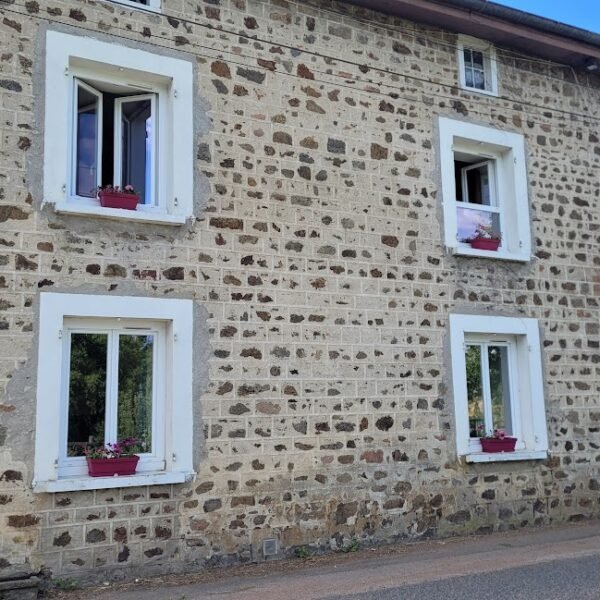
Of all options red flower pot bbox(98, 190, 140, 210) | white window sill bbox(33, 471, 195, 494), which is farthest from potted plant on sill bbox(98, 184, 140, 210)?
white window sill bbox(33, 471, 195, 494)

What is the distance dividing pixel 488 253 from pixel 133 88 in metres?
4.60

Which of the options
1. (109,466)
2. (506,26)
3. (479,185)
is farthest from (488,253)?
(109,466)

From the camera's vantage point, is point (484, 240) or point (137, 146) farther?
point (484, 240)

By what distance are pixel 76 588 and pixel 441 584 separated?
3.15m

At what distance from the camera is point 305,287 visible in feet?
26.3

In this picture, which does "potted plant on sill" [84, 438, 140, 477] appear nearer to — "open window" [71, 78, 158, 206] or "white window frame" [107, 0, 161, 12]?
"open window" [71, 78, 158, 206]

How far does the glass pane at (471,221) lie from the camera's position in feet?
30.9

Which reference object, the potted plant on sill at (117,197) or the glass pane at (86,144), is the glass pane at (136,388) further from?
the glass pane at (86,144)

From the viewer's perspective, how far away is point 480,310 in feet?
30.0

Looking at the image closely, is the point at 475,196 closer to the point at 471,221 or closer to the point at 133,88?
the point at 471,221

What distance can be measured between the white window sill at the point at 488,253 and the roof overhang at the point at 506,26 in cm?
278

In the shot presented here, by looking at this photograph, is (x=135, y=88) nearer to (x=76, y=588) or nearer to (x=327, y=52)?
(x=327, y=52)

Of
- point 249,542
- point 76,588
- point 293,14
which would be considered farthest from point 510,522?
point 293,14

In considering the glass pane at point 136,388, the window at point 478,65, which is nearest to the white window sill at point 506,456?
the glass pane at point 136,388
